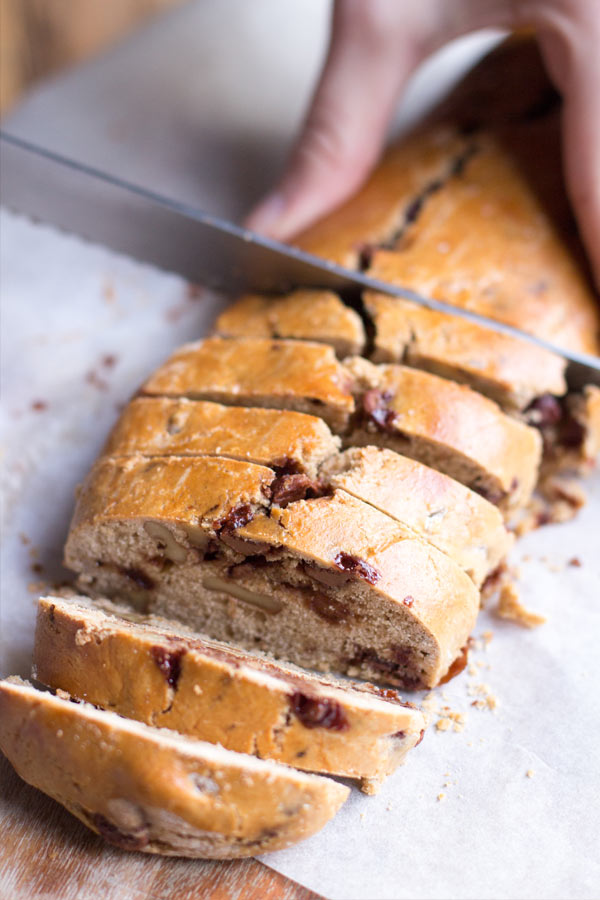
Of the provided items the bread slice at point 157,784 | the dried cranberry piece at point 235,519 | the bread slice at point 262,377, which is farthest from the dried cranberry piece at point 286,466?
the bread slice at point 157,784

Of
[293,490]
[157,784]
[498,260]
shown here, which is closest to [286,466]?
[293,490]

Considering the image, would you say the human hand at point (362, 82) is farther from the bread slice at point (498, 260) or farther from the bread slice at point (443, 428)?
the bread slice at point (443, 428)

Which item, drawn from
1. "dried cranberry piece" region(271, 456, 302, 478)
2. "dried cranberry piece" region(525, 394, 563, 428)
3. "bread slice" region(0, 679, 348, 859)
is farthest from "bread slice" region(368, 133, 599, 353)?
"bread slice" region(0, 679, 348, 859)

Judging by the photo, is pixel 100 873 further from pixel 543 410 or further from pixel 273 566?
pixel 543 410

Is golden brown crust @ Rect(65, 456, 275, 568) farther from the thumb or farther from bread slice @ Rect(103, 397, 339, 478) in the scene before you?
the thumb

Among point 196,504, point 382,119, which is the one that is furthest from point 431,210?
point 196,504

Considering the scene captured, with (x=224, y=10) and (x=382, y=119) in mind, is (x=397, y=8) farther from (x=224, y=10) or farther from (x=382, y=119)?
(x=224, y=10)
